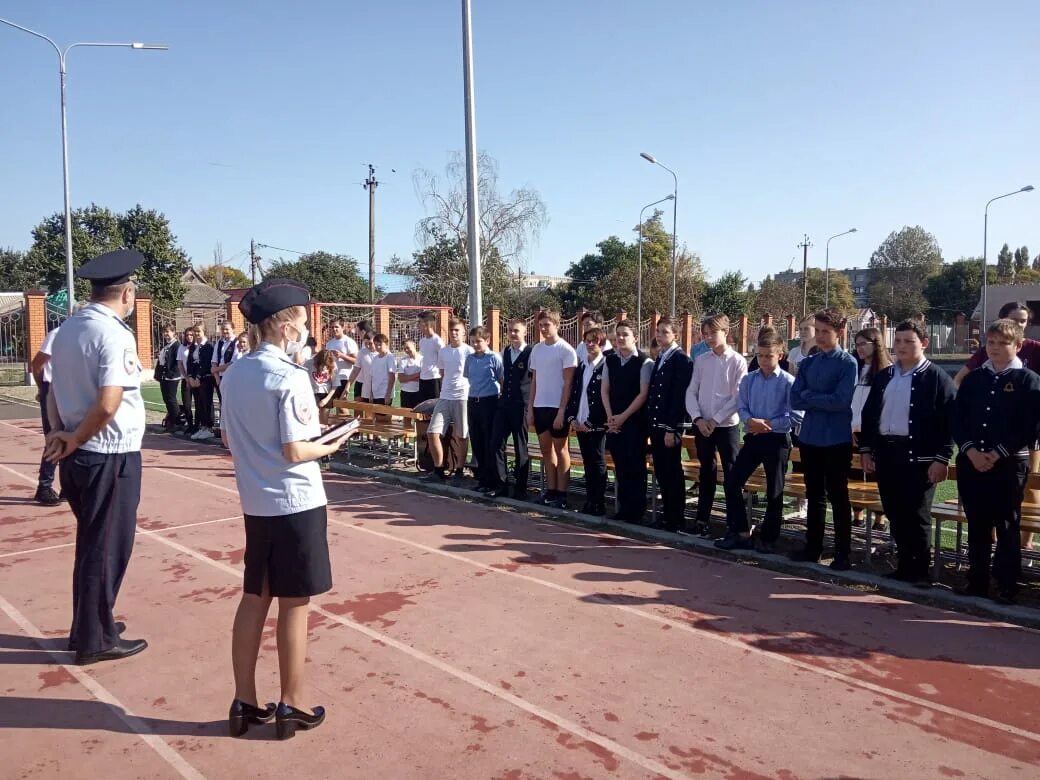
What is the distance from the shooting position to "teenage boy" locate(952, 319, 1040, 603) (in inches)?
208

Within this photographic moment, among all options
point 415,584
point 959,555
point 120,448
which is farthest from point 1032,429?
point 120,448

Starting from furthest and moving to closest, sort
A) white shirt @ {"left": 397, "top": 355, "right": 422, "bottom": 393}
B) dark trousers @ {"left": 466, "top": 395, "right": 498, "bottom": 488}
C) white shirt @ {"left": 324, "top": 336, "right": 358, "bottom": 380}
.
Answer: white shirt @ {"left": 324, "top": 336, "right": 358, "bottom": 380}
white shirt @ {"left": 397, "top": 355, "right": 422, "bottom": 393}
dark trousers @ {"left": 466, "top": 395, "right": 498, "bottom": 488}

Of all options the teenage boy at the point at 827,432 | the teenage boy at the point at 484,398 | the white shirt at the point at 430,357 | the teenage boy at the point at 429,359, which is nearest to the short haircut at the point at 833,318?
the teenage boy at the point at 827,432

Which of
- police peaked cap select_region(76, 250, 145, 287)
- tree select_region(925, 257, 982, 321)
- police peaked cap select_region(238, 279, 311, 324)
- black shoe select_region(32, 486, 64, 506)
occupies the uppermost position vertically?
tree select_region(925, 257, 982, 321)

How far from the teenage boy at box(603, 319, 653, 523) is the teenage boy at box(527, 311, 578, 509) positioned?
606mm

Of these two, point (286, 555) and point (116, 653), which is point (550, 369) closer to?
point (116, 653)

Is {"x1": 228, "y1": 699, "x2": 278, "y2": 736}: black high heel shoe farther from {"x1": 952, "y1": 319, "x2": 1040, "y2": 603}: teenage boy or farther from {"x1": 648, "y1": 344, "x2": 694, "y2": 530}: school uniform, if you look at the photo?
{"x1": 952, "y1": 319, "x2": 1040, "y2": 603}: teenage boy

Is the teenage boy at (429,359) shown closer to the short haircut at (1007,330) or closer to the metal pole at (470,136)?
the metal pole at (470,136)

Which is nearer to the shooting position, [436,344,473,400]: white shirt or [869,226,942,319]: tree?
[436,344,473,400]: white shirt

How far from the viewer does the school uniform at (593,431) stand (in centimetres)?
784

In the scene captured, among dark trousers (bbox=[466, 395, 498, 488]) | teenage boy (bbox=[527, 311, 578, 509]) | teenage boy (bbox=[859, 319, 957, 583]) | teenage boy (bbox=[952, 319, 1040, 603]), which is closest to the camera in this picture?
teenage boy (bbox=[952, 319, 1040, 603])

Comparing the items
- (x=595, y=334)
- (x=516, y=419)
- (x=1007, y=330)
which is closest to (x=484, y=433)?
(x=516, y=419)

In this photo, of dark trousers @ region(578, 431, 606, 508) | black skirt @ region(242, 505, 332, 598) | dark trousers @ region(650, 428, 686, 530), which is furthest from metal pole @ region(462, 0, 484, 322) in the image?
black skirt @ region(242, 505, 332, 598)

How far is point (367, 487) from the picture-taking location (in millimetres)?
9367
